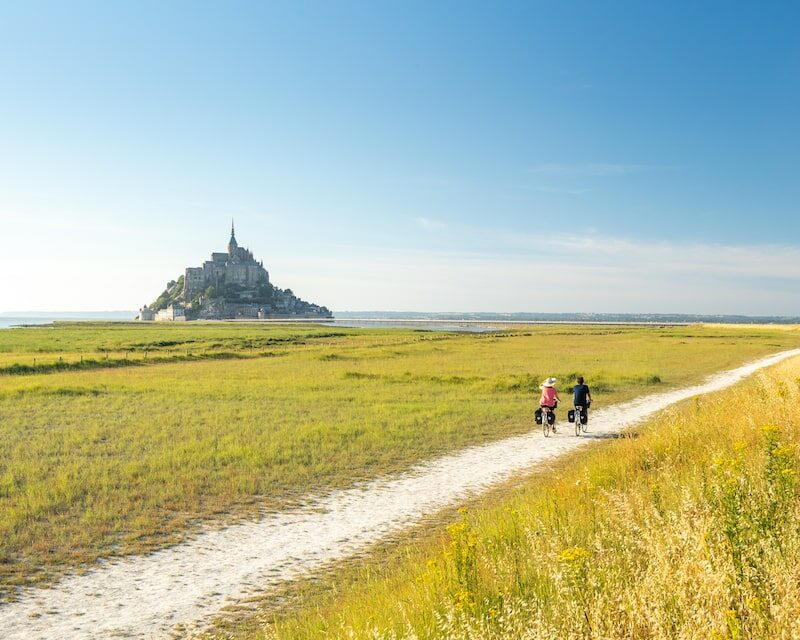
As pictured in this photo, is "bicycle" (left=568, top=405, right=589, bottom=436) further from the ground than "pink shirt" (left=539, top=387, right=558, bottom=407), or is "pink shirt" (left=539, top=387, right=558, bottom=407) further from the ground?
"pink shirt" (left=539, top=387, right=558, bottom=407)

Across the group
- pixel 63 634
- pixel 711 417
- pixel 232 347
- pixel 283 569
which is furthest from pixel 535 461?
pixel 232 347

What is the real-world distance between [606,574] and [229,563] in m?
6.18

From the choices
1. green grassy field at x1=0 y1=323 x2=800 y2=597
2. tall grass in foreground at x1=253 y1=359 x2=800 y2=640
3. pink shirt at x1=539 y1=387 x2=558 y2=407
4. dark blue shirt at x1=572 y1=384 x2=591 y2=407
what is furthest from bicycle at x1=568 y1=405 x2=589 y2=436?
tall grass in foreground at x1=253 y1=359 x2=800 y2=640

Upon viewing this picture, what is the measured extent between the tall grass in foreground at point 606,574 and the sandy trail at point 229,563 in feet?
→ 3.64

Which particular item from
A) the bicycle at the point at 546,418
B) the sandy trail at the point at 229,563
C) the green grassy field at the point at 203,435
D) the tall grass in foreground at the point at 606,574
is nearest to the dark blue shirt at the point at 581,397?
the bicycle at the point at 546,418

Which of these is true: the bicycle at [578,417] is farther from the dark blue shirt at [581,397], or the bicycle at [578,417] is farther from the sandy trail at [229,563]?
the sandy trail at [229,563]

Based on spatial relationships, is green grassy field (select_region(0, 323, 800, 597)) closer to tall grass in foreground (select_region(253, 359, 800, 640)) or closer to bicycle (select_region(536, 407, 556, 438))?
bicycle (select_region(536, 407, 556, 438))

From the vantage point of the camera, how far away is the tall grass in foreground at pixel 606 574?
4238mm

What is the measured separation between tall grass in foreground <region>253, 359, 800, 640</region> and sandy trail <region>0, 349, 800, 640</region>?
1108 millimetres

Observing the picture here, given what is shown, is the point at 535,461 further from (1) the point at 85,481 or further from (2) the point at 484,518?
(1) the point at 85,481

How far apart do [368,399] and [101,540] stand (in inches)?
681

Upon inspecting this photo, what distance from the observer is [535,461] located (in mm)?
15930

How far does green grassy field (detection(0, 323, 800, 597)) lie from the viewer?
1127 cm

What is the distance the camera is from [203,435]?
63.3 ft
